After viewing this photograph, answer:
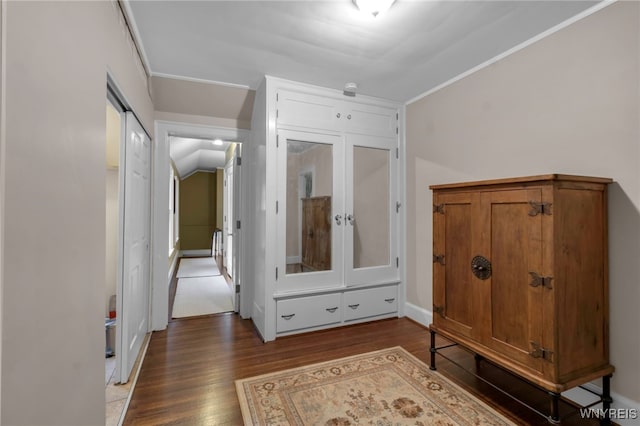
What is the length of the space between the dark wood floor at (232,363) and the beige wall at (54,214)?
1.88ft

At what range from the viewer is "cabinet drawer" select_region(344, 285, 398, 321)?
3250 mm

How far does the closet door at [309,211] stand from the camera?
9.70 ft

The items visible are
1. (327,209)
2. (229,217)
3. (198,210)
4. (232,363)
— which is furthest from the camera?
(198,210)

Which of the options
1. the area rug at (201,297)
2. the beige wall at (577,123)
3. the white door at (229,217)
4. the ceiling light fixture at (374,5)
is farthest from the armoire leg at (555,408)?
the white door at (229,217)

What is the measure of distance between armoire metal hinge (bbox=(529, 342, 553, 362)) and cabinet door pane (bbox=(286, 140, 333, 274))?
184cm

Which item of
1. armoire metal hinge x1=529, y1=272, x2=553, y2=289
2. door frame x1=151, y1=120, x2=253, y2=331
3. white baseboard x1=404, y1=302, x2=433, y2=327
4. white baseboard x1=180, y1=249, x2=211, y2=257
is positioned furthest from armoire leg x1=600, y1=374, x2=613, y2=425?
white baseboard x1=180, y1=249, x2=211, y2=257

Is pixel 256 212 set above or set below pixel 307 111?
below

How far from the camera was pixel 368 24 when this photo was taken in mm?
2059

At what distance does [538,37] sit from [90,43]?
2.77m

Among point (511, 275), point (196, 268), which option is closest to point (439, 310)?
point (511, 275)

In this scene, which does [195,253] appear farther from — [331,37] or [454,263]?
[454,263]

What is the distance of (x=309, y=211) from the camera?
10.2 ft

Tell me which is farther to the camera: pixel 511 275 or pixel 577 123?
pixel 577 123

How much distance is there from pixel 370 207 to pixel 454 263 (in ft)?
4.33
